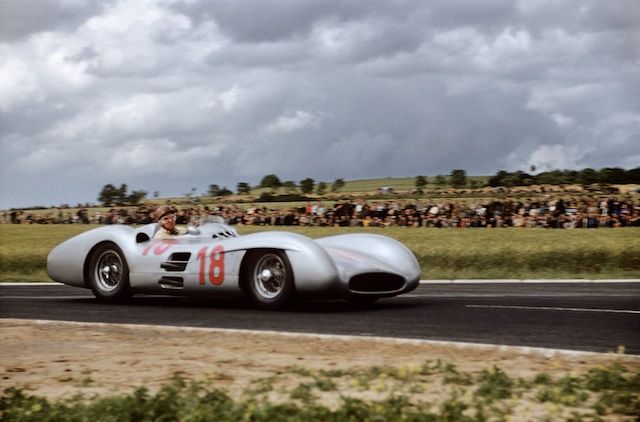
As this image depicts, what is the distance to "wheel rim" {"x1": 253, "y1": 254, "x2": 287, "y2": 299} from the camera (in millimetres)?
10102

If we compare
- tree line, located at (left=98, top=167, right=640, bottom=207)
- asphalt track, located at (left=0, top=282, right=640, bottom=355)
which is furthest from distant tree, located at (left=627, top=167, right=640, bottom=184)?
asphalt track, located at (left=0, top=282, right=640, bottom=355)

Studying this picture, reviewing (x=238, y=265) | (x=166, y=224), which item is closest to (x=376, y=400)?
(x=238, y=265)

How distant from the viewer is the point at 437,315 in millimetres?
9672

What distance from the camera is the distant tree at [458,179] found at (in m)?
65.8

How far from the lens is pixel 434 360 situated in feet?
21.9

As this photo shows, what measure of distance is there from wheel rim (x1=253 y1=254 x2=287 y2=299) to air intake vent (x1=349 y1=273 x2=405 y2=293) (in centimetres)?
90

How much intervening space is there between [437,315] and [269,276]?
214 cm

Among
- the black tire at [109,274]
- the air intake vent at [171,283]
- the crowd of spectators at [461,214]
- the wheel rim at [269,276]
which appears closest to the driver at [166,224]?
the black tire at [109,274]

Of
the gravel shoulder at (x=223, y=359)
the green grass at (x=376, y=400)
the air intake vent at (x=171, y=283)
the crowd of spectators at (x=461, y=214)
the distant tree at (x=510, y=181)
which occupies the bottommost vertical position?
the gravel shoulder at (x=223, y=359)

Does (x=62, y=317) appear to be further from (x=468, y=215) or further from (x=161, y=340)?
(x=468, y=215)

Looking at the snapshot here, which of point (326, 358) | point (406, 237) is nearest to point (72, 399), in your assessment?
point (326, 358)

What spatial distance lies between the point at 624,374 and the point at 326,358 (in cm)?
237

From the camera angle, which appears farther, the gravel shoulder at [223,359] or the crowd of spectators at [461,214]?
the crowd of spectators at [461,214]

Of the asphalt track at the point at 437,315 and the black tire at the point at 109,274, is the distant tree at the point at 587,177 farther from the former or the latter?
the black tire at the point at 109,274
